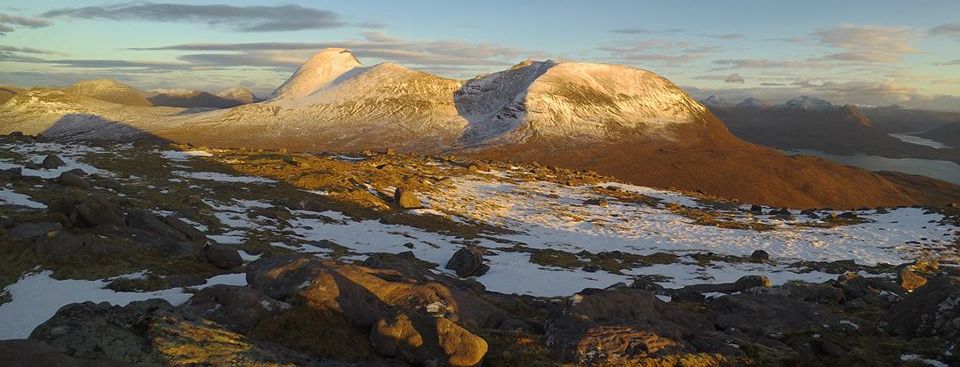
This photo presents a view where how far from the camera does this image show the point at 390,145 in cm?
9225

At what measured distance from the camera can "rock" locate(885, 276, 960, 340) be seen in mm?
9760

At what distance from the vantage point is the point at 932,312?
10203 millimetres

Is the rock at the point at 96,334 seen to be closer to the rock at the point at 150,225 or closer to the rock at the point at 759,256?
the rock at the point at 150,225

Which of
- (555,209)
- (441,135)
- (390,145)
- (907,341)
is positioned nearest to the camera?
(907,341)

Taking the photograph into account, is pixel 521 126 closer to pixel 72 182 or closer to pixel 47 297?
pixel 72 182

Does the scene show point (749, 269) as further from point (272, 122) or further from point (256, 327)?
point (272, 122)

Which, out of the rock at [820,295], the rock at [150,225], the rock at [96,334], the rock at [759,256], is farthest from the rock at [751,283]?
the rock at [150,225]

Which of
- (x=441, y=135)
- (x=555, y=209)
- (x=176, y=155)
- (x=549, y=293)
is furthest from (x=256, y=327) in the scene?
(x=441, y=135)

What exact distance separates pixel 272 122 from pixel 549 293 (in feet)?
328

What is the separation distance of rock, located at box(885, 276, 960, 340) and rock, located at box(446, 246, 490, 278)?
435 inches

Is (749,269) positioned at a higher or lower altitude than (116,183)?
lower

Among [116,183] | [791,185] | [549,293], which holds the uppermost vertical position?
[116,183]

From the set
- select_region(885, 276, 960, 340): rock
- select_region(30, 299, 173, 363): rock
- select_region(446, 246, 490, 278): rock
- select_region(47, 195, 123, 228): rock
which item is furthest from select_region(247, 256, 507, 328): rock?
select_region(885, 276, 960, 340): rock

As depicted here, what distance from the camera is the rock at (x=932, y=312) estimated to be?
976cm
